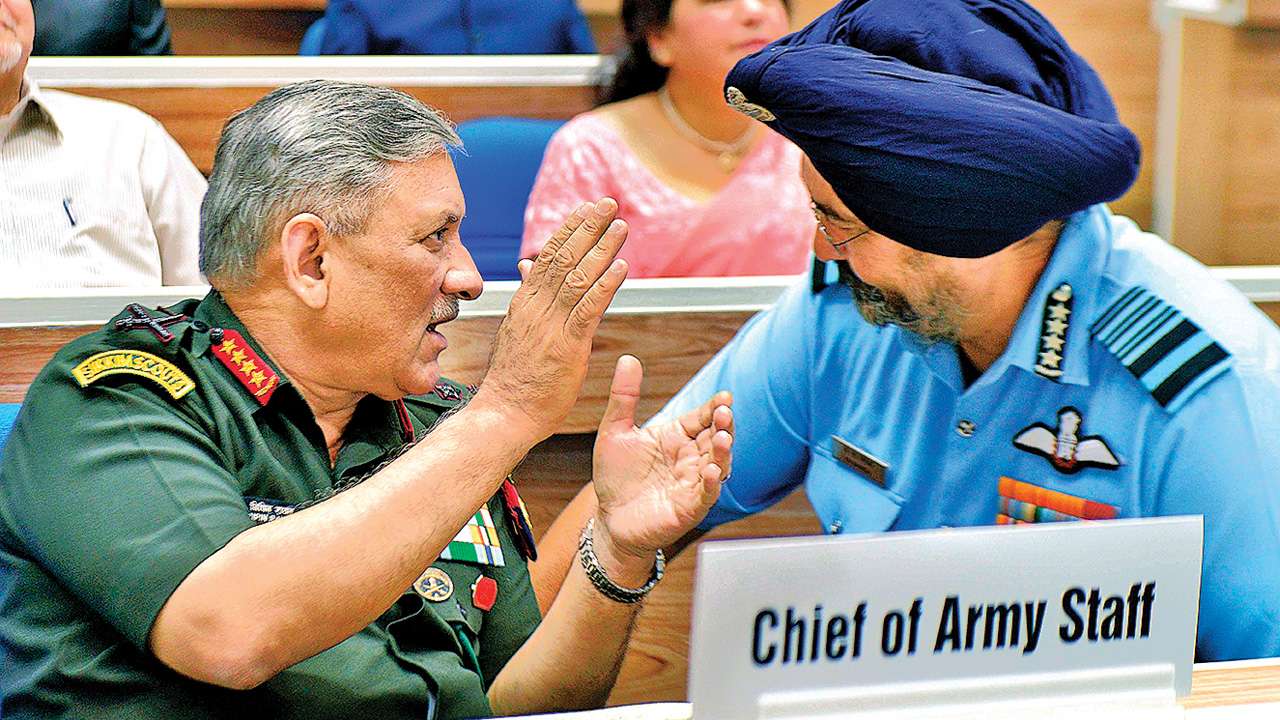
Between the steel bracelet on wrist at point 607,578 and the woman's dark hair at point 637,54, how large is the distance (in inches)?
53.8

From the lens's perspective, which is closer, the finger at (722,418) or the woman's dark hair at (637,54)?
the finger at (722,418)

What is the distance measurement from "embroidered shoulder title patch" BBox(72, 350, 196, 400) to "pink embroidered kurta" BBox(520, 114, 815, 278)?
49.4 inches

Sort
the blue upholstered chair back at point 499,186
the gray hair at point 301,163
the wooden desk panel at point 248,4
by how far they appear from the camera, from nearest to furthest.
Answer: the gray hair at point 301,163, the blue upholstered chair back at point 499,186, the wooden desk panel at point 248,4

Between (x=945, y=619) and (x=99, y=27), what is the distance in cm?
271

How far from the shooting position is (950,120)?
1.27 meters

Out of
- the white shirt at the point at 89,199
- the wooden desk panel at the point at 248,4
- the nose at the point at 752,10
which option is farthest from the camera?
the wooden desk panel at the point at 248,4

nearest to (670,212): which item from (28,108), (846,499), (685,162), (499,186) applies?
(685,162)

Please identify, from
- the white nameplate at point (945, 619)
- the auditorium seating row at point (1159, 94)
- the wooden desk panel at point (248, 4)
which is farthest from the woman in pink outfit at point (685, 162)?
the wooden desk panel at point (248, 4)

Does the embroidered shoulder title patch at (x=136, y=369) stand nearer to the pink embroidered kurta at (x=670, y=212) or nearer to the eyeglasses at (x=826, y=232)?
the eyeglasses at (x=826, y=232)

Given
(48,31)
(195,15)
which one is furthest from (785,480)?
(195,15)

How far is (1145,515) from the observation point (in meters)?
1.35

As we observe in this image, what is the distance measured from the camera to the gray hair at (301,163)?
124 cm

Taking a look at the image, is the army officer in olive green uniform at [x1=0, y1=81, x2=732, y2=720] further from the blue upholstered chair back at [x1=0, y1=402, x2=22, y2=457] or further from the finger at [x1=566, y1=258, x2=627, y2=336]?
the blue upholstered chair back at [x1=0, y1=402, x2=22, y2=457]

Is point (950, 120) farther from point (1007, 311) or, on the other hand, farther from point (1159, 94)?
point (1159, 94)
